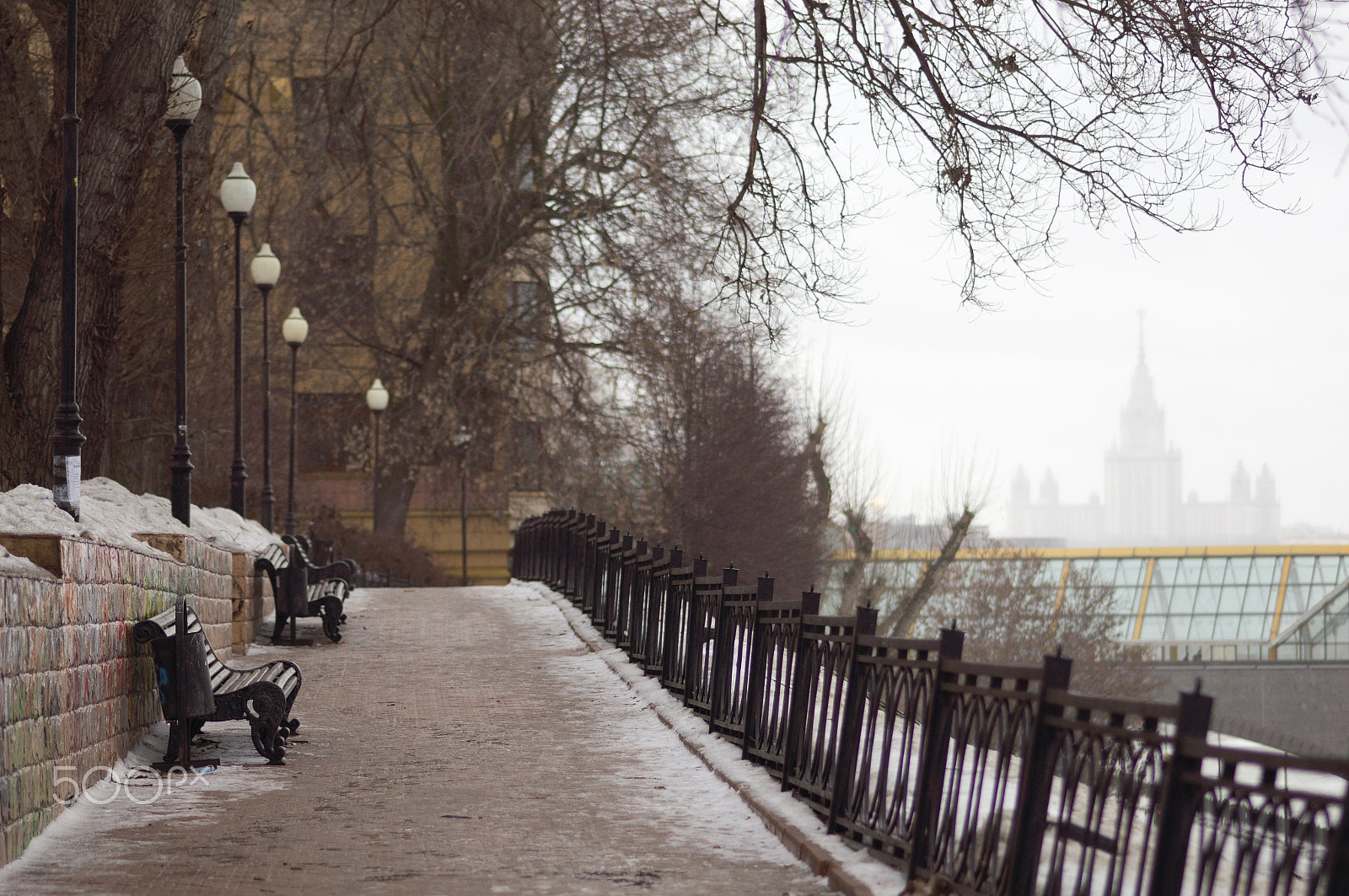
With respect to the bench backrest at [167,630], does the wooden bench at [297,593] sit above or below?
below

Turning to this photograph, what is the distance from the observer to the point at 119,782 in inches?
327

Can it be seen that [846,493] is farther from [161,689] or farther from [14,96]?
[161,689]

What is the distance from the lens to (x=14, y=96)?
16.1 meters

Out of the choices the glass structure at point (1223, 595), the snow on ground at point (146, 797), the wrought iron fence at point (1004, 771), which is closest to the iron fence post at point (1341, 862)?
the wrought iron fence at point (1004, 771)

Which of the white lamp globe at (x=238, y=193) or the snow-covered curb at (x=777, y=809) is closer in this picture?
the snow-covered curb at (x=777, y=809)

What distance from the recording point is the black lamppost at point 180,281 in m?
Result: 14.6

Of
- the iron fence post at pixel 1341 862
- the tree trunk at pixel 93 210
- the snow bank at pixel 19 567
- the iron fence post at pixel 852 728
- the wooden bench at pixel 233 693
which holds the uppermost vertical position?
the tree trunk at pixel 93 210

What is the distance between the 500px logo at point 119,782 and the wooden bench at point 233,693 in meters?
0.34

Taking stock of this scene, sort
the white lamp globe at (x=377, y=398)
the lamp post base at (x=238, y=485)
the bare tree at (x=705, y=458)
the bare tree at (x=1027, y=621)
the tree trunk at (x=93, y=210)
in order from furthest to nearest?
1. the bare tree at (x=1027, y=621)
2. the bare tree at (x=705, y=458)
3. the white lamp globe at (x=377, y=398)
4. the lamp post base at (x=238, y=485)
5. the tree trunk at (x=93, y=210)

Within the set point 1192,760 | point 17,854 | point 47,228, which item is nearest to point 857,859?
point 1192,760

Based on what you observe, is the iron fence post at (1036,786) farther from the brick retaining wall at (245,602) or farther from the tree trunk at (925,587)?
the tree trunk at (925,587)

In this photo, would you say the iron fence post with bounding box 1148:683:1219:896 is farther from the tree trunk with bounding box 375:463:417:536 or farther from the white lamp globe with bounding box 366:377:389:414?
the tree trunk with bounding box 375:463:417:536

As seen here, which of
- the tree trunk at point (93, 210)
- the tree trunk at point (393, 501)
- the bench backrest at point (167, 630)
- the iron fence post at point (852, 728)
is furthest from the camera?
the tree trunk at point (393, 501)

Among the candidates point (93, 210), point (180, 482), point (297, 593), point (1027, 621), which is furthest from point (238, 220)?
point (1027, 621)
